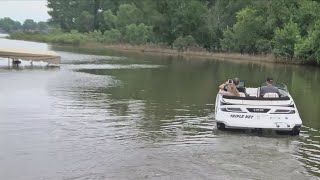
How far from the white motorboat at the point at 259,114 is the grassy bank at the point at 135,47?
149 feet

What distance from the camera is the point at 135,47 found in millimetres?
89750


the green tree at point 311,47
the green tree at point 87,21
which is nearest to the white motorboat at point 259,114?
the green tree at point 311,47

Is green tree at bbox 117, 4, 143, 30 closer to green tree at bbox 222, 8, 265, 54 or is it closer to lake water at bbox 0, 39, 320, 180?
green tree at bbox 222, 8, 265, 54

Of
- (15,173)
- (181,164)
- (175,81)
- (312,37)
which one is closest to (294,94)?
(175,81)

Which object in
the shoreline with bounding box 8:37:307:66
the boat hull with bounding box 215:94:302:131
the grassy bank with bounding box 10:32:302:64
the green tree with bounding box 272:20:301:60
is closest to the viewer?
the boat hull with bounding box 215:94:302:131

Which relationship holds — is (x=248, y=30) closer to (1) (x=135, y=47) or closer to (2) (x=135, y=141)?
(1) (x=135, y=47)

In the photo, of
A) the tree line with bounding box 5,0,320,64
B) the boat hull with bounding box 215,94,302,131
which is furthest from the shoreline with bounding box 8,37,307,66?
the boat hull with bounding box 215,94,302,131

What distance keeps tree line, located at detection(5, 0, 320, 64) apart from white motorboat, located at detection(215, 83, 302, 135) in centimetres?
3810

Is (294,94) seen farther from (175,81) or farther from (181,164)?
(181,164)

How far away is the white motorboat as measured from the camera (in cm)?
1484

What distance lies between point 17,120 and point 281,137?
8.73 m

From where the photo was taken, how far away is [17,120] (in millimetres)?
16609

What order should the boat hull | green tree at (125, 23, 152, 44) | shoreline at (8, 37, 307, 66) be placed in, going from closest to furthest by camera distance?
the boat hull
shoreline at (8, 37, 307, 66)
green tree at (125, 23, 152, 44)

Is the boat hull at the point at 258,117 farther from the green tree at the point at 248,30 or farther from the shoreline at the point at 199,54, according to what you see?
the green tree at the point at 248,30
